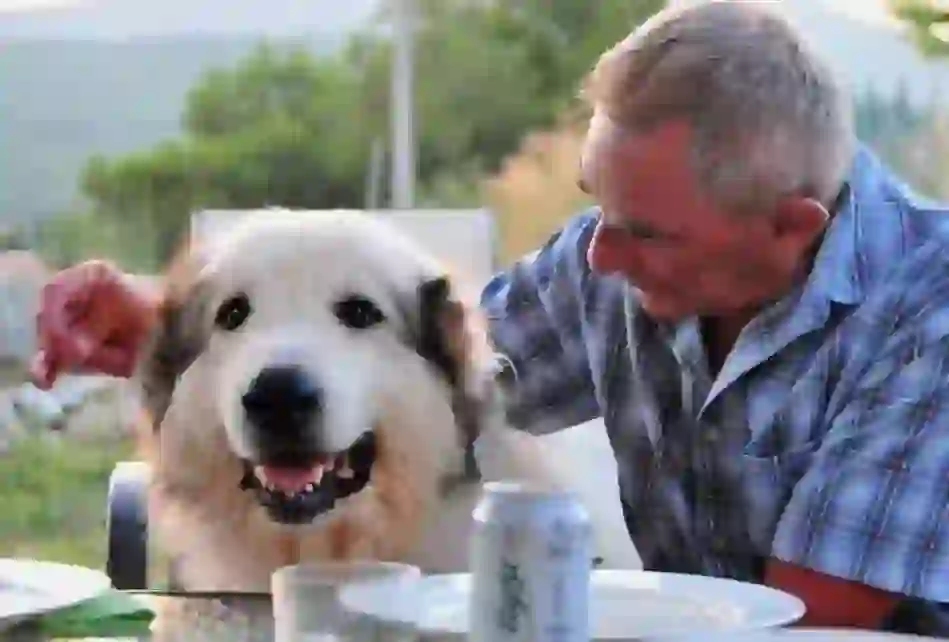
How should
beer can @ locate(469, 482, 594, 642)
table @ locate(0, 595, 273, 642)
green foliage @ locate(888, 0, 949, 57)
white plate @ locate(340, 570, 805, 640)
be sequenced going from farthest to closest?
1. green foliage @ locate(888, 0, 949, 57)
2. table @ locate(0, 595, 273, 642)
3. white plate @ locate(340, 570, 805, 640)
4. beer can @ locate(469, 482, 594, 642)

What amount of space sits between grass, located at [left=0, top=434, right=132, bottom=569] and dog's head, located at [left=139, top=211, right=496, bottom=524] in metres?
1.39

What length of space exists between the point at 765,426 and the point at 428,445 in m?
0.39

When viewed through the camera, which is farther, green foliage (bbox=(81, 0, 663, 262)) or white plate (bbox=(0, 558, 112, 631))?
green foliage (bbox=(81, 0, 663, 262))

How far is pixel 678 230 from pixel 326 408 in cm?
41

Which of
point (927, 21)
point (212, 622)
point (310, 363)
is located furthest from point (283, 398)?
point (927, 21)

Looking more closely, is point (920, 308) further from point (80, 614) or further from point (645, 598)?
point (80, 614)

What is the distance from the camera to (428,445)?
1.63 meters

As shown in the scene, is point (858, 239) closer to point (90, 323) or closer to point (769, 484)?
point (769, 484)

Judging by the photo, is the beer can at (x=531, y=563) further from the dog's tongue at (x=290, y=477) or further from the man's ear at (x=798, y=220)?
the dog's tongue at (x=290, y=477)

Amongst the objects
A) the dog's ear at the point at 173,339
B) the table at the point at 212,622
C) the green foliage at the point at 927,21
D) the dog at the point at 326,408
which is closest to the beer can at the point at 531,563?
the table at the point at 212,622

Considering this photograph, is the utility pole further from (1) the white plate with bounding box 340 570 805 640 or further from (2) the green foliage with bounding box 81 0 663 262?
(1) the white plate with bounding box 340 570 805 640

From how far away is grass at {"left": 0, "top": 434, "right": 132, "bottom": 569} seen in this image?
3.05m

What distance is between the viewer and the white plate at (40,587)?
1.13 metres

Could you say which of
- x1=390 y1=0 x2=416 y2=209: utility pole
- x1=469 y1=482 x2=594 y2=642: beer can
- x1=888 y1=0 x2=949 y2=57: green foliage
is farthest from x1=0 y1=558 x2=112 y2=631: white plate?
x1=390 y1=0 x2=416 y2=209: utility pole
